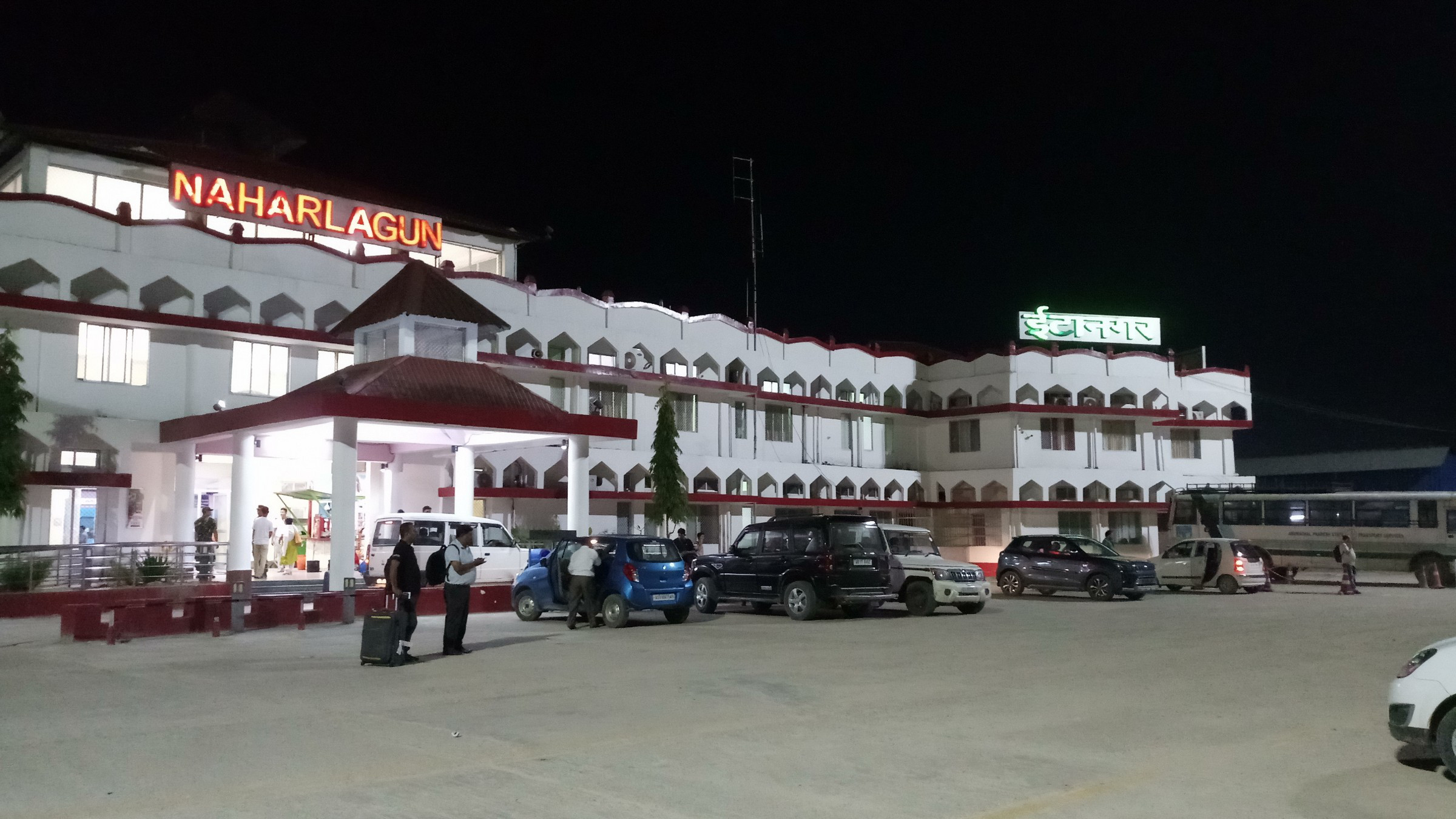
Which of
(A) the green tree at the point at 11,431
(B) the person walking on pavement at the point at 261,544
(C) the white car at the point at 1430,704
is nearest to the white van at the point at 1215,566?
(B) the person walking on pavement at the point at 261,544

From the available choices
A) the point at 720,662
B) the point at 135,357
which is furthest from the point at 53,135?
the point at 720,662

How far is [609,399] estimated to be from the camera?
3862 cm

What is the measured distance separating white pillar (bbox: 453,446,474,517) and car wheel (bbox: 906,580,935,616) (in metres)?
11.1

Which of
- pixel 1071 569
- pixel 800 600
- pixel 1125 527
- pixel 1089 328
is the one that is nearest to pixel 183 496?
pixel 800 600

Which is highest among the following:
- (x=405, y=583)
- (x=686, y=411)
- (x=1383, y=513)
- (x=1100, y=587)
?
(x=686, y=411)

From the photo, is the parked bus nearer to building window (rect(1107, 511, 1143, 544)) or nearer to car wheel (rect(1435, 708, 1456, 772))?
building window (rect(1107, 511, 1143, 544))

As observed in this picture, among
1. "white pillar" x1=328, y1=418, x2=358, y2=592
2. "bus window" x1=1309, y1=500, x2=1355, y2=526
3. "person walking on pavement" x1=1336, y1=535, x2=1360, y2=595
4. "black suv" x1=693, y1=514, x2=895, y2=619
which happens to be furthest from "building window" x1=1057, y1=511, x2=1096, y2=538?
"white pillar" x1=328, y1=418, x2=358, y2=592

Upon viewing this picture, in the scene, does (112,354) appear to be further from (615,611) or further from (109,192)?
(615,611)

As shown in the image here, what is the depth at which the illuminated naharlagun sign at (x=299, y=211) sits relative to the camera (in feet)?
107

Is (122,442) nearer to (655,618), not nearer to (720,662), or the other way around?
(655,618)

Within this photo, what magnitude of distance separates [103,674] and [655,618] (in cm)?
1011

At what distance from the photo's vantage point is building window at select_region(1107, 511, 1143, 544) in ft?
164

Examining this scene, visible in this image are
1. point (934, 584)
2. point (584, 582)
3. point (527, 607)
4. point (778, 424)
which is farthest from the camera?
point (778, 424)

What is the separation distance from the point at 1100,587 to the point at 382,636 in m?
18.7
